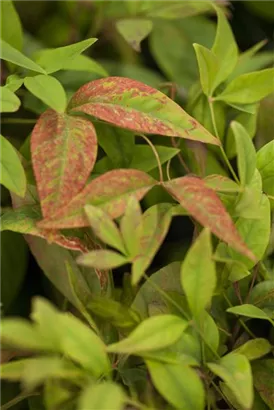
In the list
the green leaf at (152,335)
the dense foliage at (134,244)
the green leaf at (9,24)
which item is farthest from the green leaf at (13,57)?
the green leaf at (152,335)

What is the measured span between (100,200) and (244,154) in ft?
0.34

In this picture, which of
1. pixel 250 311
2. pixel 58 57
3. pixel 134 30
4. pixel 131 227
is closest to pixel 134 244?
pixel 131 227

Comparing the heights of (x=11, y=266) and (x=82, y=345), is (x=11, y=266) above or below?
below

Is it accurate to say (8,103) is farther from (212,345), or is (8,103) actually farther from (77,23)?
(77,23)

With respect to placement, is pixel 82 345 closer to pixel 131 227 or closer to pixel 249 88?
pixel 131 227

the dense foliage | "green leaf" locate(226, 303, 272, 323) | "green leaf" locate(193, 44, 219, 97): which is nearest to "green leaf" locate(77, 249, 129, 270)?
the dense foliage

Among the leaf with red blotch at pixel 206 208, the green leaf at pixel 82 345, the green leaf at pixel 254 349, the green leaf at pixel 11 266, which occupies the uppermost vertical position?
the leaf with red blotch at pixel 206 208

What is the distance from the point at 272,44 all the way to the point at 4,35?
1.41 feet

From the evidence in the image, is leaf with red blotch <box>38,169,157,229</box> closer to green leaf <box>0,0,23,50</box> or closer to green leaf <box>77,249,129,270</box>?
green leaf <box>77,249,129,270</box>

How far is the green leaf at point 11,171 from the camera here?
0.49 metres

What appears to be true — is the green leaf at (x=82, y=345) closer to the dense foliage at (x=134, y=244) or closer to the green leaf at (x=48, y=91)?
the dense foliage at (x=134, y=244)

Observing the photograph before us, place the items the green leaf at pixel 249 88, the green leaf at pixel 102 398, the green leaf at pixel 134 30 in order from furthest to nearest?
the green leaf at pixel 134 30, the green leaf at pixel 249 88, the green leaf at pixel 102 398

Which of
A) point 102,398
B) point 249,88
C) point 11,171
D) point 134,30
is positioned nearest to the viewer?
point 102,398

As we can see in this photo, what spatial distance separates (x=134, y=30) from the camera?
0.73 m
